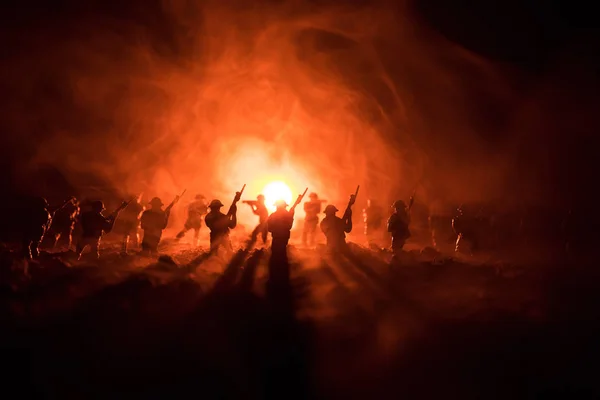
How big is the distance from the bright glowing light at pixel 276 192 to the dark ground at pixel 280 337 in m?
15.7

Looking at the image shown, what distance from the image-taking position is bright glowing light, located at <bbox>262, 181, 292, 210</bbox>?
26.1m

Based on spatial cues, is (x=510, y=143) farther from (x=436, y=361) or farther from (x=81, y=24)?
(x=81, y=24)

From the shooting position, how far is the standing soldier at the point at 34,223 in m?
10.7

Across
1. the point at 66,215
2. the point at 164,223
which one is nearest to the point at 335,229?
the point at 164,223

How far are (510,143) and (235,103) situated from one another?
1611cm

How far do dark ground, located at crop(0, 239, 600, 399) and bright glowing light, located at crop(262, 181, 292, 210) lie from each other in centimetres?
1573

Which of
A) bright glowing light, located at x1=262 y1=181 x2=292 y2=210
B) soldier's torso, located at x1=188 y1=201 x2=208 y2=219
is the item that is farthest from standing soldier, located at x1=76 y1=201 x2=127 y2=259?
bright glowing light, located at x1=262 y1=181 x2=292 y2=210

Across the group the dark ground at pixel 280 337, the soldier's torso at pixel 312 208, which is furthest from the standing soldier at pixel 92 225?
the soldier's torso at pixel 312 208

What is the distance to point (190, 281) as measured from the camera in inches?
365

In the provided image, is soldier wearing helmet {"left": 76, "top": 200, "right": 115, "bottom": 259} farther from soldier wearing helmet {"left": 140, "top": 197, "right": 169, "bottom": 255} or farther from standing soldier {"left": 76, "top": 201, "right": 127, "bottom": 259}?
soldier wearing helmet {"left": 140, "top": 197, "right": 169, "bottom": 255}

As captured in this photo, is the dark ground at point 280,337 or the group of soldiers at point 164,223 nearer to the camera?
the dark ground at point 280,337

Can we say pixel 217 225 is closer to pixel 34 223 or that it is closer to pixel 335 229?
pixel 335 229

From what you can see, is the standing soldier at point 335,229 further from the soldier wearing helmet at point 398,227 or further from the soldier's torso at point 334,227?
the soldier wearing helmet at point 398,227

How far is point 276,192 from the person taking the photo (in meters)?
26.7
